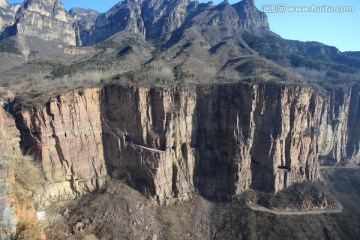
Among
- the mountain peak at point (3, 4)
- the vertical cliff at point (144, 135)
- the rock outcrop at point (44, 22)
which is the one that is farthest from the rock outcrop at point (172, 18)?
the vertical cliff at point (144, 135)

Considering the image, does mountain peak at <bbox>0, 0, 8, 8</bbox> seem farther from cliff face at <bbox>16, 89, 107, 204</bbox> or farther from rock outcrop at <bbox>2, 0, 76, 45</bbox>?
cliff face at <bbox>16, 89, 107, 204</bbox>

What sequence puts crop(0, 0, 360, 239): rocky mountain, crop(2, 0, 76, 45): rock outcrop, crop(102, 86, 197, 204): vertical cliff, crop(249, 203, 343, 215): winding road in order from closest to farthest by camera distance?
crop(0, 0, 360, 239): rocky mountain, crop(249, 203, 343, 215): winding road, crop(102, 86, 197, 204): vertical cliff, crop(2, 0, 76, 45): rock outcrop

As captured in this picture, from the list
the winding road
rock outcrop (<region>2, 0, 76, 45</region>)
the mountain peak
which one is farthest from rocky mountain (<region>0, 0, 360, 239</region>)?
the mountain peak

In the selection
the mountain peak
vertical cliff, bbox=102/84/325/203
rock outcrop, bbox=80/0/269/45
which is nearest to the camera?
vertical cliff, bbox=102/84/325/203

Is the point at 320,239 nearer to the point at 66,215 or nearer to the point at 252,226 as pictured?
the point at 252,226

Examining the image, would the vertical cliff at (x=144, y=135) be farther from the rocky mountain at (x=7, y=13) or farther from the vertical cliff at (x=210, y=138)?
the rocky mountain at (x=7, y=13)

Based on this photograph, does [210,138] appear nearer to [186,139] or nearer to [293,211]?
[186,139]

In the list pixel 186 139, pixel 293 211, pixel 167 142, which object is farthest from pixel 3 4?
pixel 293 211
